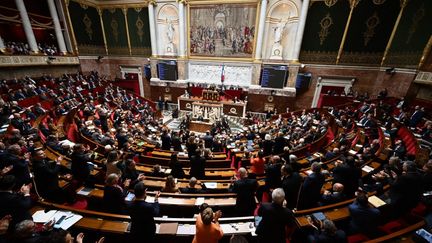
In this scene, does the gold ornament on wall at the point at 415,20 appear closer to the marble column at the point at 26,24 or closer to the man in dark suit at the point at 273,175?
the man in dark suit at the point at 273,175

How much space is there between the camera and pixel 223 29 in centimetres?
1550

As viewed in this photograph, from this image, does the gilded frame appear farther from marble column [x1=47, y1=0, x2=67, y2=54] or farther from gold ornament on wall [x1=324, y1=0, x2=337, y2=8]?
marble column [x1=47, y1=0, x2=67, y2=54]

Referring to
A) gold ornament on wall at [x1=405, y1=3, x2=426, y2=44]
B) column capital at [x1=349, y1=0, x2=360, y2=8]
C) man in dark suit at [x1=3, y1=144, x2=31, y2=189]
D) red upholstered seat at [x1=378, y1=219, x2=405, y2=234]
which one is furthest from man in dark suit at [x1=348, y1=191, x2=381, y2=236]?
column capital at [x1=349, y1=0, x2=360, y2=8]

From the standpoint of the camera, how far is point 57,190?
356 centimetres

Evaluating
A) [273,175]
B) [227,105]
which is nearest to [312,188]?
[273,175]

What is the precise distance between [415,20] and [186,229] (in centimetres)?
1533

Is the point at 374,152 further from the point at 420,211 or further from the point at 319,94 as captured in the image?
the point at 319,94

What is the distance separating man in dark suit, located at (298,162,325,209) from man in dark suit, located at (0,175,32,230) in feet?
14.5

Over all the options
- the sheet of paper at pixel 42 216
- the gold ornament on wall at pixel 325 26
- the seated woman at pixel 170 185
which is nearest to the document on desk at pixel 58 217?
the sheet of paper at pixel 42 216

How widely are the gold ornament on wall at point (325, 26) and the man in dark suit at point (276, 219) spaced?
15068mm

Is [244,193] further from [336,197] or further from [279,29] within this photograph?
[279,29]

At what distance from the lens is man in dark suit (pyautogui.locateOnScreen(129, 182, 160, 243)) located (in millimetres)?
2498

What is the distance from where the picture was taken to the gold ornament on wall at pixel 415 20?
9742 mm

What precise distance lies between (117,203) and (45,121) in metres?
7.03
